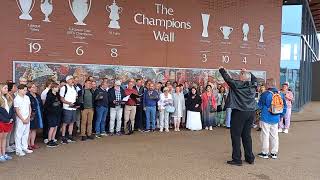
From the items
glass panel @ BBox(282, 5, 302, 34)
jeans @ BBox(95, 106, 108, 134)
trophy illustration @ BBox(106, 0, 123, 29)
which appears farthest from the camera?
glass panel @ BBox(282, 5, 302, 34)

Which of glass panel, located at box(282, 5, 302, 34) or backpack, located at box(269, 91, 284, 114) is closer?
backpack, located at box(269, 91, 284, 114)

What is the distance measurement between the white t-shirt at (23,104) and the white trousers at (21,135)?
0.18 m

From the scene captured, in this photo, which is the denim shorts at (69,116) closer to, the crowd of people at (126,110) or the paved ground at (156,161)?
the crowd of people at (126,110)

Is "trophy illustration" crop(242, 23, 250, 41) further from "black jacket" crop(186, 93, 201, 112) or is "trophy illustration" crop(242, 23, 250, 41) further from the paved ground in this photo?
the paved ground

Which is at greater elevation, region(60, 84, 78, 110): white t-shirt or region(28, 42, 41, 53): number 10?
region(28, 42, 41, 53): number 10

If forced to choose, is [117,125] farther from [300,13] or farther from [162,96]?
[300,13]

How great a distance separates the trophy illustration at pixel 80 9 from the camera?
10.7 meters

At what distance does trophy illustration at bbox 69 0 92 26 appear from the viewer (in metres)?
10.7

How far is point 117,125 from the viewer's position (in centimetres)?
1041

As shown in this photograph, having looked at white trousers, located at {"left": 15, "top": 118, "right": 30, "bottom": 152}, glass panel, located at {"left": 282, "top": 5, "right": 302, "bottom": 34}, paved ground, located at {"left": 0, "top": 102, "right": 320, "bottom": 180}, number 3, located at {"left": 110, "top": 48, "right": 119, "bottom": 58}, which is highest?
glass panel, located at {"left": 282, "top": 5, "right": 302, "bottom": 34}

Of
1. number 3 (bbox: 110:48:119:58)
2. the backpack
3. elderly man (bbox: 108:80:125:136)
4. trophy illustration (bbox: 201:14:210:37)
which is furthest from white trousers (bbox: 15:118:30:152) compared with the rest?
trophy illustration (bbox: 201:14:210:37)

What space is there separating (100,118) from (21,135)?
2690 mm

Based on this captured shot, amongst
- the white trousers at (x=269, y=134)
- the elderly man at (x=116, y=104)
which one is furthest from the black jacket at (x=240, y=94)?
the elderly man at (x=116, y=104)

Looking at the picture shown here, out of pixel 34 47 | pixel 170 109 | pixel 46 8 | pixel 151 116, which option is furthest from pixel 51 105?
pixel 170 109
